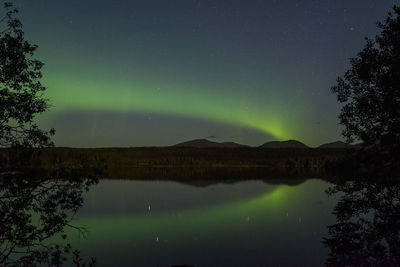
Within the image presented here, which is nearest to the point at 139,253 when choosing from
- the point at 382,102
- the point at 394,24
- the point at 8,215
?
the point at 8,215

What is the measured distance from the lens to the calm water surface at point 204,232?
2864cm

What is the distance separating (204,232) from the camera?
39.0 metres

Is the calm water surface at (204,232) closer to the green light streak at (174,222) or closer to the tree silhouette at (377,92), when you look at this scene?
the green light streak at (174,222)

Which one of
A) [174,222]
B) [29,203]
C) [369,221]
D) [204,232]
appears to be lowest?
[204,232]

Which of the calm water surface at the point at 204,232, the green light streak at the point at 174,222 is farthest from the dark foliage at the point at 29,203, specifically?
the green light streak at the point at 174,222

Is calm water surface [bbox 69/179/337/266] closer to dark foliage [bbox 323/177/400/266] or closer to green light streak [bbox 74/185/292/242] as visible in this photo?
green light streak [bbox 74/185/292/242]

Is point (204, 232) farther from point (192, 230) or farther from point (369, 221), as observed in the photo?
point (369, 221)

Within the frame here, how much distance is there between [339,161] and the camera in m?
22.8

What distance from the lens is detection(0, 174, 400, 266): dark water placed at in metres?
14.6

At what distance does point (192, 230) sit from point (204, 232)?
1.69 meters

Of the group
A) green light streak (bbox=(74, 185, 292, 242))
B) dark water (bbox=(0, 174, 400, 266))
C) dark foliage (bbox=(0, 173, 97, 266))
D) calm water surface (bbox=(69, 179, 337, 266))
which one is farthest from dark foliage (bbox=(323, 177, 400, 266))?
green light streak (bbox=(74, 185, 292, 242))

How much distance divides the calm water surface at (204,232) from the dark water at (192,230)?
8 centimetres

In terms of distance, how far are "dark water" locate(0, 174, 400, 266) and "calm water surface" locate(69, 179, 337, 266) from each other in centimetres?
8

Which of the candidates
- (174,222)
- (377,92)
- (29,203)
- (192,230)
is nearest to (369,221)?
(377,92)
